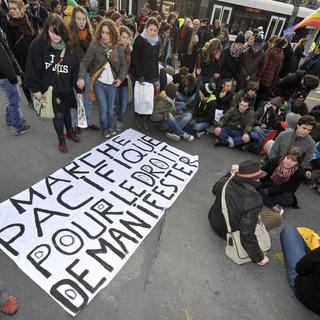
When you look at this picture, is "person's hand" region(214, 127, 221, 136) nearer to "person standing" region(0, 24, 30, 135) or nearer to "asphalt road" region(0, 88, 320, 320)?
"asphalt road" region(0, 88, 320, 320)

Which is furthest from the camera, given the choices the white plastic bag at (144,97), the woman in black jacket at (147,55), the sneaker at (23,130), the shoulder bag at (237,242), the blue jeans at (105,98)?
the white plastic bag at (144,97)

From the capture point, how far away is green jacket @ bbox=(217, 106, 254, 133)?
5348 mm

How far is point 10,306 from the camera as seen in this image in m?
2.36

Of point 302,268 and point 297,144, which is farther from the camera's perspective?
point 297,144

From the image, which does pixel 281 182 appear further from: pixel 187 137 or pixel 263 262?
pixel 187 137

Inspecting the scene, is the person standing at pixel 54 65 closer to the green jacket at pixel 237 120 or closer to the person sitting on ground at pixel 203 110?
the person sitting on ground at pixel 203 110

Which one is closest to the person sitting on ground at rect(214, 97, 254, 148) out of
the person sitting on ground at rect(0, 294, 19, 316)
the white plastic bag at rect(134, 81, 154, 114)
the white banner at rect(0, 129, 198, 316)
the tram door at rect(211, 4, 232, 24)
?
the white banner at rect(0, 129, 198, 316)

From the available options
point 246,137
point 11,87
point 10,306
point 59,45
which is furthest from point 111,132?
point 10,306

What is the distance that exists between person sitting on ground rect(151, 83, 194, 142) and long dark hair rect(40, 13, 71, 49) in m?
2.18

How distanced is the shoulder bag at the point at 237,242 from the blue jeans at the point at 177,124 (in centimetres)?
255

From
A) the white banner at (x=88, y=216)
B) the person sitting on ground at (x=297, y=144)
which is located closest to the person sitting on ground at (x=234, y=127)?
the person sitting on ground at (x=297, y=144)

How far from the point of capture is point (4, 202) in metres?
3.36

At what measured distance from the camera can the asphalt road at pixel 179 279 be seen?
2.54 metres

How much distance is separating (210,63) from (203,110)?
124 centimetres
